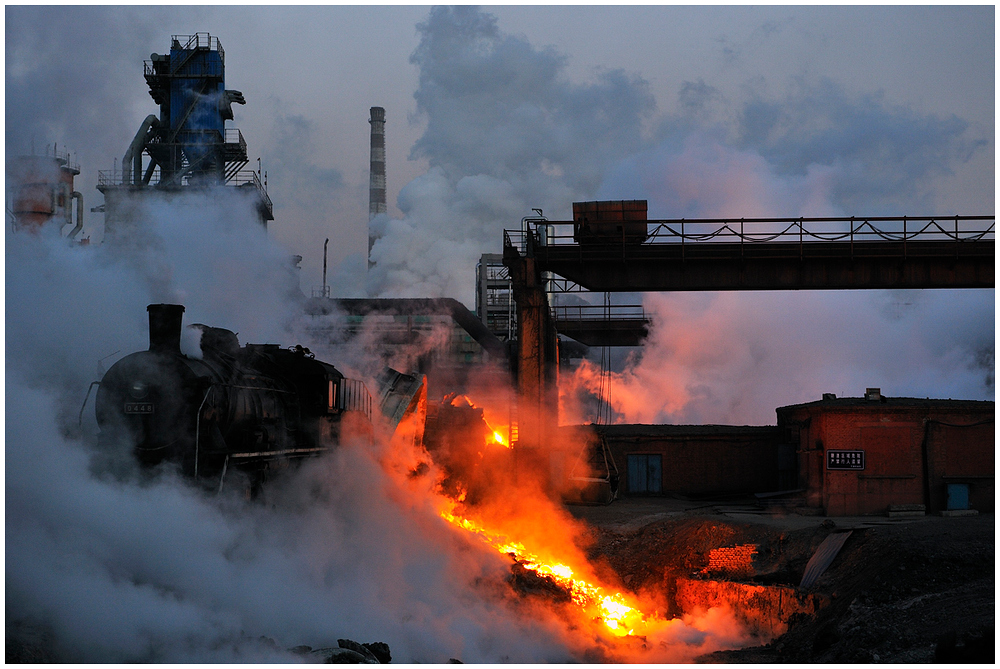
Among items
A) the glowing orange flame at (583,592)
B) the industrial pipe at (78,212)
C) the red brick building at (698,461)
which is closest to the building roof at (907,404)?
the red brick building at (698,461)

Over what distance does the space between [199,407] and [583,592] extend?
883 centimetres

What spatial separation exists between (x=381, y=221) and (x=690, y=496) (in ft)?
119

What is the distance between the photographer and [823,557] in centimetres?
1581

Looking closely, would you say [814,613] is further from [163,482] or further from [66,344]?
[66,344]

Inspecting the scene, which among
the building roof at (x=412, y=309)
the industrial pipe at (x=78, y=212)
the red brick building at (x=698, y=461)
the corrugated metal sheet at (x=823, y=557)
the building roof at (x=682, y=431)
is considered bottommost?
the corrugated metal sheet at (x=823, y=557)

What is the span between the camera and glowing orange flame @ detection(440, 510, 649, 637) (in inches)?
611

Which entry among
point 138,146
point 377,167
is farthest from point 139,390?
point 377,167

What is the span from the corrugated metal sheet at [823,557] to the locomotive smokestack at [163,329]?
458 inches

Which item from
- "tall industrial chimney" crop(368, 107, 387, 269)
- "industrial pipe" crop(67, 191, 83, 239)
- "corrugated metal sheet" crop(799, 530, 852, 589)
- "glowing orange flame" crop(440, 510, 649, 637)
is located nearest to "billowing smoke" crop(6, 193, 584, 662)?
"glowing orange flame" crop(440, 510, 649, 637)

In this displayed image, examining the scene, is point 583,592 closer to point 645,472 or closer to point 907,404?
point 907,404

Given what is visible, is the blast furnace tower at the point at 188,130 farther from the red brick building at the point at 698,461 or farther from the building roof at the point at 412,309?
the red brick building at the point at 698,461

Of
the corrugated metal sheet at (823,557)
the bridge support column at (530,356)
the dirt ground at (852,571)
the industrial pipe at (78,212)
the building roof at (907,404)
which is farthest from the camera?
the bridge support column at (530,356)

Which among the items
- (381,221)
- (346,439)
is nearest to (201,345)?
(346,439)

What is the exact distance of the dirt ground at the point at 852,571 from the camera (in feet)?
33.7
